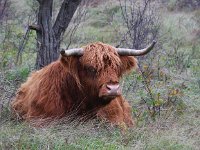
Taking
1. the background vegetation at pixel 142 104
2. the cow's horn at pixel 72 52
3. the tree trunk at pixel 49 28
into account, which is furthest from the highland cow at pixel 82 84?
the tree trunk at pixel 49 28

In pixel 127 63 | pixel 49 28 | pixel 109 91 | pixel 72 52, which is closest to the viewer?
pixel 109 91

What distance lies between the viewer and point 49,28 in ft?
27.2

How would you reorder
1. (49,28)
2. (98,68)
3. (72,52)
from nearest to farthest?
(98,68)
(72,52)
(49,28)

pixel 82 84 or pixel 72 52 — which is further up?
pixel 72 52

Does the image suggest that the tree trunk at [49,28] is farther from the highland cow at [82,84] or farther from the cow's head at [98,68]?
the cow's head at [98,68]

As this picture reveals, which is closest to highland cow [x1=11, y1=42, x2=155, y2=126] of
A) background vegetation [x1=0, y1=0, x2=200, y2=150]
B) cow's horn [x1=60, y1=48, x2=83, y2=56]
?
cow's horn [x1=60, y1=48, x2=83, y2=56]

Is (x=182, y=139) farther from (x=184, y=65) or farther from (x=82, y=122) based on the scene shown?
(x=184, y=65)

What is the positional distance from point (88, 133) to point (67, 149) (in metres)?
0.67

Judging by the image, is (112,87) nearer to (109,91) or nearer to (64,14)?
(109,91)

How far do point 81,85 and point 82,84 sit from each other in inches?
0.7

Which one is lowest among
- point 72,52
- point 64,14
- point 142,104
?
point 142,104

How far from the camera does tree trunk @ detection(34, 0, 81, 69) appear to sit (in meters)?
8.26

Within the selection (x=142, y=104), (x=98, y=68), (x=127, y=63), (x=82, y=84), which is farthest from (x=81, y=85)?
(x=142, y=104)

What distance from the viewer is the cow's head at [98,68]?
5824 mm
